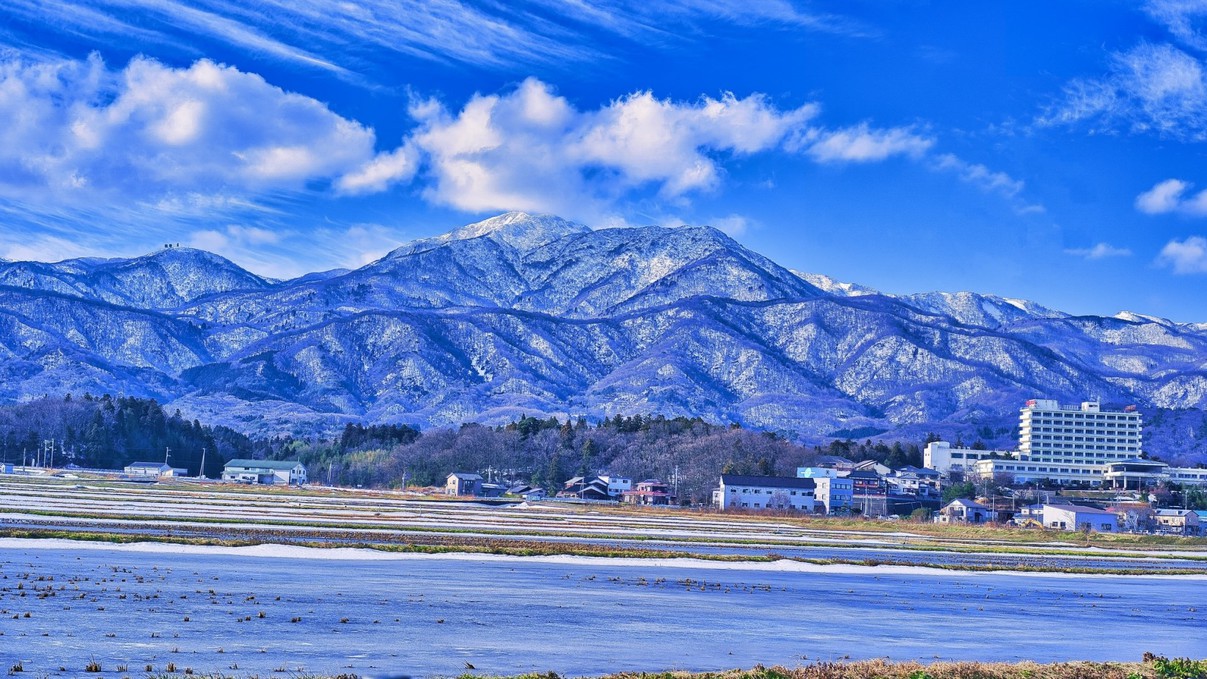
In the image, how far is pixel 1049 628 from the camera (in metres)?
35.5

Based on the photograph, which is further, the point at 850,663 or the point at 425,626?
the point at 425,626

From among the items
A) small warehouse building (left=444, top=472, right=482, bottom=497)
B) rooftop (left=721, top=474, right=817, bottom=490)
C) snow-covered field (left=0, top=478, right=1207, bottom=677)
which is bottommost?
snow-covered field (left=0, top=478, right=1207, bottom=677)

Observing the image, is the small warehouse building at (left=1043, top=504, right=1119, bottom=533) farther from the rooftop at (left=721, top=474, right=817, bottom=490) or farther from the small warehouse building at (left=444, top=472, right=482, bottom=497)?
the small warehouse building at (left=444, top=472, right=482, bottom=497)

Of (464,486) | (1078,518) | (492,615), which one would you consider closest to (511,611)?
(492,615)

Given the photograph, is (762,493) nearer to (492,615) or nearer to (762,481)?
(762,481)

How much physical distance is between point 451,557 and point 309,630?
90.9 ft

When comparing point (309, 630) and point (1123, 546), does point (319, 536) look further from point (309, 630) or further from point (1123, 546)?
point (1123, 546)

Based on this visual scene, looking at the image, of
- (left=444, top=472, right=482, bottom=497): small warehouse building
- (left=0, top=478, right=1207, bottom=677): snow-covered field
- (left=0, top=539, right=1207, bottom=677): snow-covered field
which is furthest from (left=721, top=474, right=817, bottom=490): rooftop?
(left=0, top=539, right=1207, bottom=677): snow-covered field

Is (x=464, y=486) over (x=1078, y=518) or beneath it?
beneath

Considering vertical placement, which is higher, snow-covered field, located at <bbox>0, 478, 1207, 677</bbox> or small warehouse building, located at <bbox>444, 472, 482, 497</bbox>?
small warehouse building, located at <bbox>444, 472, 482, 497</bbox>

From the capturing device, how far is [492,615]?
3231 centimetres

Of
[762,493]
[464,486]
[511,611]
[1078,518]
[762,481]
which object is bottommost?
[511,611]

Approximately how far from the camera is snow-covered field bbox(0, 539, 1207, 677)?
2406cm

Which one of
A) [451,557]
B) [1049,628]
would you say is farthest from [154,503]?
[1049,628]
